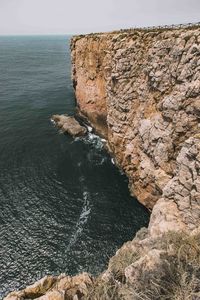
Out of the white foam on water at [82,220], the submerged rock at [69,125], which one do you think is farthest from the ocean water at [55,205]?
the submerged rock at [69,125]

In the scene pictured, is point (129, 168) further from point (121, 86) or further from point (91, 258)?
point (91, 258)

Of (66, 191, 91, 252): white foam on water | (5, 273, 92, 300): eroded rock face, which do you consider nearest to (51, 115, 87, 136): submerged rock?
(66, 191, 91, 252): white foam on water

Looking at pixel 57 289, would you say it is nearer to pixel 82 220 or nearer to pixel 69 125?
pixel 82 220

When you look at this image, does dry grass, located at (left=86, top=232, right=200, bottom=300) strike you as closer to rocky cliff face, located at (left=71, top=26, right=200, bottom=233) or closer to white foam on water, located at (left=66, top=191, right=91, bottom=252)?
rocky cliff face, located at (left=71, top=26, right=200, bottom=233)

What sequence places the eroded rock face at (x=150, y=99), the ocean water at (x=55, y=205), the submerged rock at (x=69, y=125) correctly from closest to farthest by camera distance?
the eroded rock face at (x=150, y=99) → the ocean water at (x=55, y=205) → the submerged rock at (x=69, y=125)

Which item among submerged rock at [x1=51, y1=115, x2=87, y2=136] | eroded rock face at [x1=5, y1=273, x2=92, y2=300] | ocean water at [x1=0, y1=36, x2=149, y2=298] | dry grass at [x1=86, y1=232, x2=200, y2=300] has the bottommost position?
ocean water at [x1=0, y1=36, x2=149, y2=298]

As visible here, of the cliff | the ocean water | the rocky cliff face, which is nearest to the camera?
the cliff

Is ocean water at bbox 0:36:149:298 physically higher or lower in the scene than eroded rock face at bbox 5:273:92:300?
lower

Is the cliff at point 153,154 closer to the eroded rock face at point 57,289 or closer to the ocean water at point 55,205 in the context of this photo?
the eroded rock face at point 57,289
